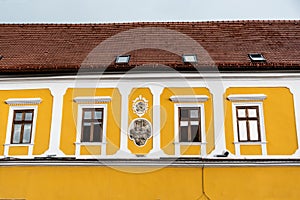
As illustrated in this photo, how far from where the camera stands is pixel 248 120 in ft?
45.0

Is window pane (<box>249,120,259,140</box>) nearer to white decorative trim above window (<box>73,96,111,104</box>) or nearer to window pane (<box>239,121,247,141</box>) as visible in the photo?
window pane (<box>239,121,247,141</box>)

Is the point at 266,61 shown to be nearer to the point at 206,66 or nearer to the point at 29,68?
the point at 206,66

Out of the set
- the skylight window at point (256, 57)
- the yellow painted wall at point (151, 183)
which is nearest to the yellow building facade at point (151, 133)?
the yellow painted wall at point (151, 183)

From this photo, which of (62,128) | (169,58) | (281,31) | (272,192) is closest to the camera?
(272,192)

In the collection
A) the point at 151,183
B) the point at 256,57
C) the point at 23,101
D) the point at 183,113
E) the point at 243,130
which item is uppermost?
the point at 256,57

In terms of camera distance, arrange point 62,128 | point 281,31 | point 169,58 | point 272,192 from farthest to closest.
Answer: point 281,31
point 169,58
point 62,128
point 272,192

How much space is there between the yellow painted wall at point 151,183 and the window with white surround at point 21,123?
966 millimetres

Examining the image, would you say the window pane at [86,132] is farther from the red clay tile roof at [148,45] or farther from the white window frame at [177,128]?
the white window frame at [177,128]

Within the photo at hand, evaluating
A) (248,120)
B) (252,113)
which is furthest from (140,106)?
(252,113)

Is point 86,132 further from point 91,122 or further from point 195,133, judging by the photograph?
point 195,133

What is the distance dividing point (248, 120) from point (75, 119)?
16.6ft

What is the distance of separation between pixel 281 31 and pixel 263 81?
409 centimetres

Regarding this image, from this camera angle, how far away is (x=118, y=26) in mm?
18203

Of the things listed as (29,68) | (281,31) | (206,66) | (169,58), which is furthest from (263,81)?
(29,68)
